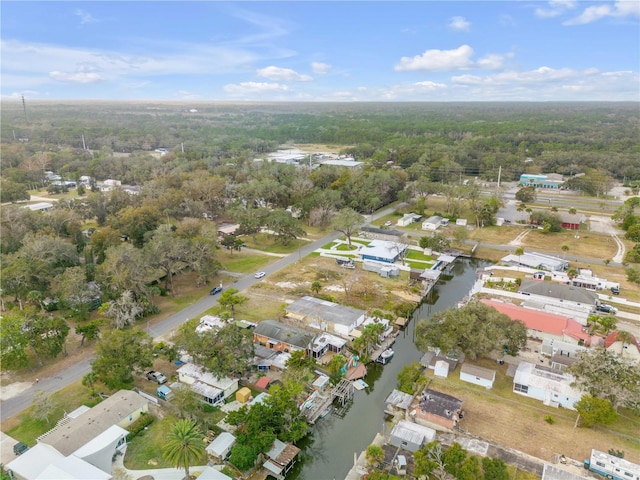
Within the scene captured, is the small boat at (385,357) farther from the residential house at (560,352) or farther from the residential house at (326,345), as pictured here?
the residential house at (560,352)

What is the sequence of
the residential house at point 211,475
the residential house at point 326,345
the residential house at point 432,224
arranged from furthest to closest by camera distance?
the residential house at point 432,224, the residential house at point 326,345, the residential house at point 211,475

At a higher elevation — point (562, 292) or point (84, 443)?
point (562, 292)

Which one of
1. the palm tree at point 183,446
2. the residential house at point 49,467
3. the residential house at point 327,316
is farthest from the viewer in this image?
the residential house at point 327,316

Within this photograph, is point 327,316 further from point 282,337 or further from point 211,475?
point 211,475

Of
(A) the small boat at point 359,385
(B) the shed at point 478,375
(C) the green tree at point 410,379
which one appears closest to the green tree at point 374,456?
(C) the green tree at point 410,379

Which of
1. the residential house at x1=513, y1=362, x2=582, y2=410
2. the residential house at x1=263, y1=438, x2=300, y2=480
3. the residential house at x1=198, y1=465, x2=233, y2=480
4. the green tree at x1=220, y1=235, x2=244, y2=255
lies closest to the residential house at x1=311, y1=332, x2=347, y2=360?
the residential house at x1=263, y1=438, x2=300, y2=480

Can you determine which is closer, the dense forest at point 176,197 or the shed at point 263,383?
the shed at point 263,383

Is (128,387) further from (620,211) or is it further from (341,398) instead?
(620,211)

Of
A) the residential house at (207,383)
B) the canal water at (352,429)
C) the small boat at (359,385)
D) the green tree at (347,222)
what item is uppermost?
the green tree at (347,222)

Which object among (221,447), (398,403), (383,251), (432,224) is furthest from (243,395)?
(432,224)
